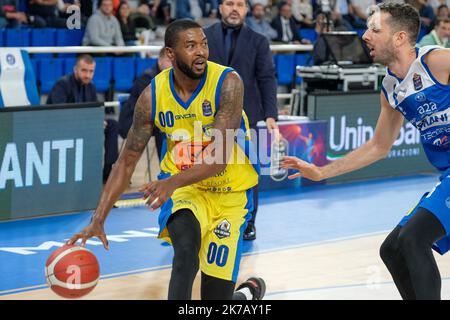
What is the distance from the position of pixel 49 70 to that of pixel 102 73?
0.92m

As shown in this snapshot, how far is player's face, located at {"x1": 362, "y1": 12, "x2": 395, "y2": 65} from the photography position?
552cm

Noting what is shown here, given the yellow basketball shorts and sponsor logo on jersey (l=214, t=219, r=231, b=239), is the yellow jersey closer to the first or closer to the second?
the yellow basketball shorts

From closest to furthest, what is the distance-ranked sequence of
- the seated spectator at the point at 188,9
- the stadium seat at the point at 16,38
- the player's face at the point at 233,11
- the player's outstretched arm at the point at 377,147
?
the player's outstretched arm at the point at 377,147 < the player's face at the point at 233,11 < the stadium seat at the point at 16,38 < the seated spectator at the point at 188,9

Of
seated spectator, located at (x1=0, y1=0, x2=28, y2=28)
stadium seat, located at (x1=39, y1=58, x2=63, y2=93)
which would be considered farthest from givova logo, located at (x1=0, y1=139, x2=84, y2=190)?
seated spectator, located at (x1=0, y1=0, x2=28, y2=28)

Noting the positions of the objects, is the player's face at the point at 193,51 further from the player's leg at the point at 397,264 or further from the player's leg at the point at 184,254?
the player's leg at the point at 397,264

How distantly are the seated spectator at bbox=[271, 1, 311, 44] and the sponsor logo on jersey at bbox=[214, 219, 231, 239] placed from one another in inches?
508

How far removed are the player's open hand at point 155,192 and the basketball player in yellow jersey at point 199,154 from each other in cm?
36

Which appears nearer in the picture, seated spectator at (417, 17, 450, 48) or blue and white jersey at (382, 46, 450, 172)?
blue and white jersey at (382, 46, 450, 172)

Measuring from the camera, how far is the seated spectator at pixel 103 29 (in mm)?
14688

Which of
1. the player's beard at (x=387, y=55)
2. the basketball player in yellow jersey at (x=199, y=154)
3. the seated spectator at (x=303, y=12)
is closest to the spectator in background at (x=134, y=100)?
the basketball player in yellow jersey at (x=199, y=154)

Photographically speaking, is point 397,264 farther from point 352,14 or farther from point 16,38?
point 352,14

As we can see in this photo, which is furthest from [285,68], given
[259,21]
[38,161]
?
[38,161]

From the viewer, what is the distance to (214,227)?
222 inches
